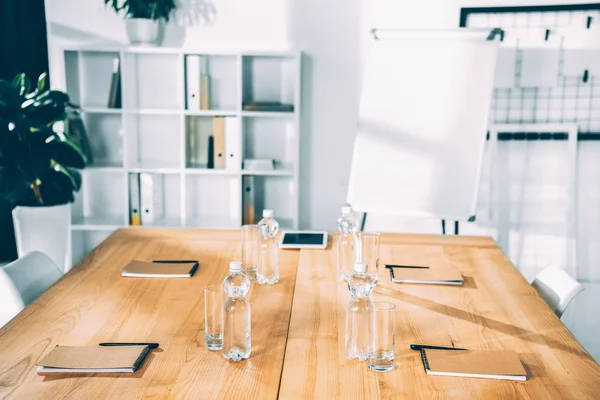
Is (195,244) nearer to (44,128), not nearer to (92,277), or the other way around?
(92,277)

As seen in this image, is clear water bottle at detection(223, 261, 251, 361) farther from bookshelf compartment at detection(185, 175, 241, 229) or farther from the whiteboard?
bookshelf compartment at detection(185, 175, 241, 229)

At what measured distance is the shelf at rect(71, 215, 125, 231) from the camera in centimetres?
394

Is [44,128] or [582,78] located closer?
[44,128]

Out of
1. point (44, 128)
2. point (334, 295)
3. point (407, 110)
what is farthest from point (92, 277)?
point (407, 110)

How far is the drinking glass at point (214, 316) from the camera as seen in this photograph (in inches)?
60.7

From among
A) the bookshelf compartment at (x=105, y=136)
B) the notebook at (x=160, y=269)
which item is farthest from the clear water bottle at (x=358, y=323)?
the bookshelf compartment at (x=105, y=136)

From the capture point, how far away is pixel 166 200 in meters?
4.24

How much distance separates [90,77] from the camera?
4.12 metres

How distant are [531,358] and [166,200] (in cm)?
312

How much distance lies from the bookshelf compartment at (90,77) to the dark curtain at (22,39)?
270mm

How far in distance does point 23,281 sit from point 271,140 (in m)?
2.21

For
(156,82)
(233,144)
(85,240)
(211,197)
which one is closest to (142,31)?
(156,82)

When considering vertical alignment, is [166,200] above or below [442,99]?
below

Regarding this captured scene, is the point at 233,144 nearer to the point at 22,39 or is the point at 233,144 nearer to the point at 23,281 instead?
the point at 22,39
